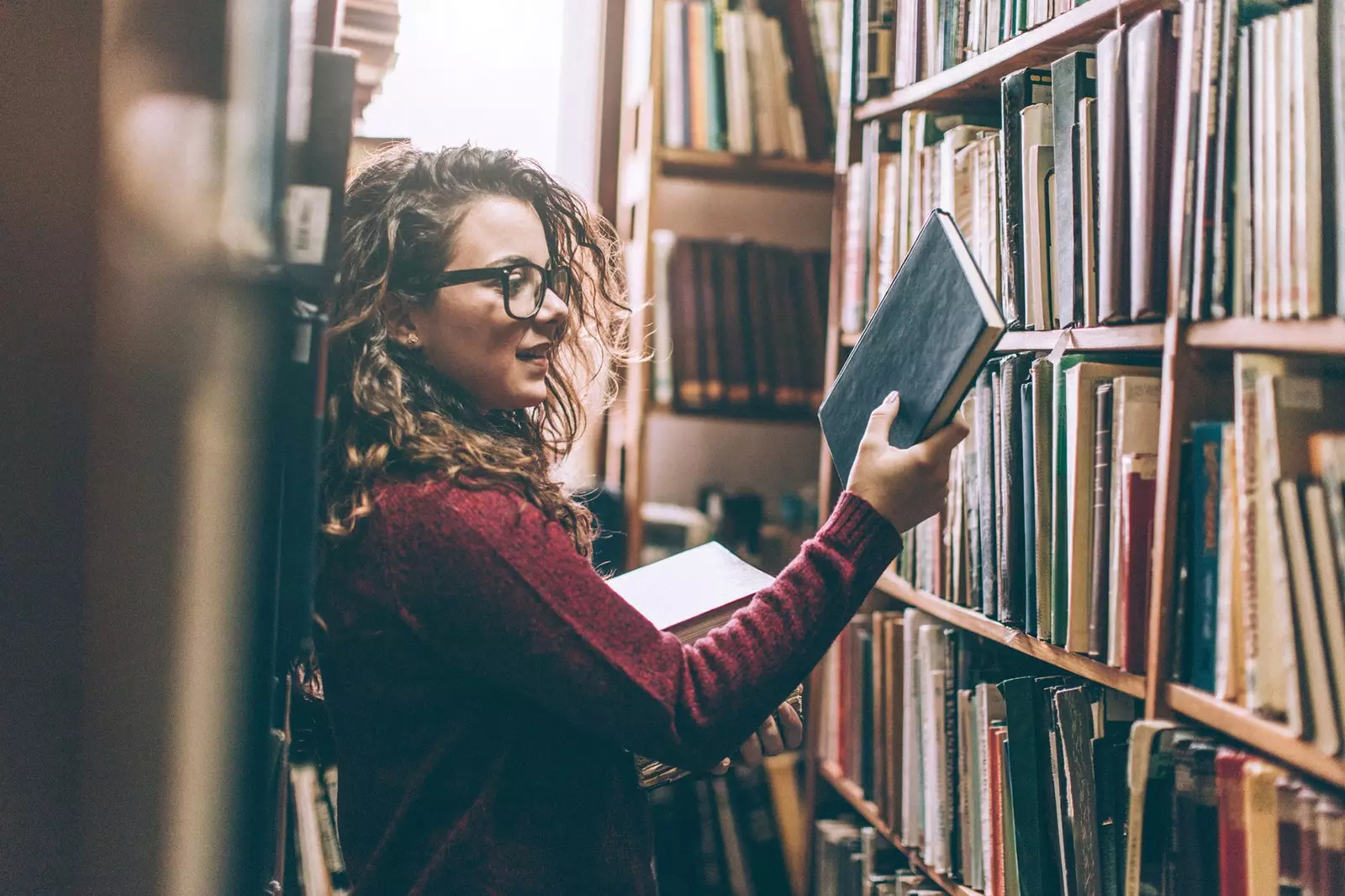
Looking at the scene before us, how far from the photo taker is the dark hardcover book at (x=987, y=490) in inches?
47.6

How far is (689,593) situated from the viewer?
3.72 feet

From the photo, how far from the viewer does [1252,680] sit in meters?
0.84

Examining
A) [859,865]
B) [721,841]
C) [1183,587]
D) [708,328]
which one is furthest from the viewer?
[708,328]

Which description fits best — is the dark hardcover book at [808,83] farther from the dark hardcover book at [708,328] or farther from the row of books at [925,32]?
the row of books at [925,32]

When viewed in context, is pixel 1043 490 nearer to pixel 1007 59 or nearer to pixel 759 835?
pixel 1007 59

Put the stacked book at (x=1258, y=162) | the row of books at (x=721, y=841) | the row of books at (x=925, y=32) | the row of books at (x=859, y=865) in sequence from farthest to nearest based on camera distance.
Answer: the row of books at (x=721, y=841) → the row of books at (x=859, y=865) → the row of books at (x=925, y=32) → the stacked book at (x=1258, y=162)

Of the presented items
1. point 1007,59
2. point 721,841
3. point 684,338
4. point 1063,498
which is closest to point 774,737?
point 1063,498

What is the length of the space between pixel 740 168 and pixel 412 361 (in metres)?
1.27

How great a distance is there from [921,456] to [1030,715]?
1.18ft

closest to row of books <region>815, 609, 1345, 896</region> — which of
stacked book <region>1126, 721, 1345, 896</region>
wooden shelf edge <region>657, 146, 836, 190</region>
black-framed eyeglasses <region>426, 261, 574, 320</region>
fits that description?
stacked book <region>1126, 721, 1345, 896</region>

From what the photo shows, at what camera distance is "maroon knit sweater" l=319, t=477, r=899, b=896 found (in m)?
0.88

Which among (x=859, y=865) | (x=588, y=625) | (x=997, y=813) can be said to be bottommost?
(x=859, y=865)

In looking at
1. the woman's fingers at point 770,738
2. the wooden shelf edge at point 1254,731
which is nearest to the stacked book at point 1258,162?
the wooden shelf edge at point 1254,731

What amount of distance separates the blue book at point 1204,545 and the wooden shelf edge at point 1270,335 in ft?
0.23
